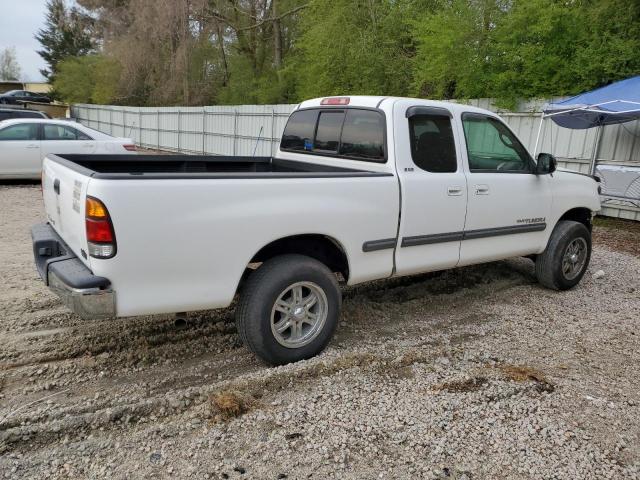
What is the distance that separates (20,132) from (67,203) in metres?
9.80

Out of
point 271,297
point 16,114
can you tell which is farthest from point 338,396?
point 16,114

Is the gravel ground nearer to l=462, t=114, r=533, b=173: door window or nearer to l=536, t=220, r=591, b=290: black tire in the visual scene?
l=536, t=220, r=591, b=290: black tire

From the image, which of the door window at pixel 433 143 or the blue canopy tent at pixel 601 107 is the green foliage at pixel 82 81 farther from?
A: the door window at pixel 433 143

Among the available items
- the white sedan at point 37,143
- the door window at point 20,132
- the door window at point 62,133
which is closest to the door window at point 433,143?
the white sedan at point 37,143

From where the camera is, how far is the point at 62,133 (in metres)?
11.9

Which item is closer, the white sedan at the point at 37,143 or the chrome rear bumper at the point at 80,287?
the chrome rear bumper at the point at 80,287

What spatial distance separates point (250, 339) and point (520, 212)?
9.99ft

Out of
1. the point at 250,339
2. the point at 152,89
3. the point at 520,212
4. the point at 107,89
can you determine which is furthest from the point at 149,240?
the point at 107,89

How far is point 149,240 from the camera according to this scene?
3029 millimetres

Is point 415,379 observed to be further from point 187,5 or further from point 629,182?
point 187,5

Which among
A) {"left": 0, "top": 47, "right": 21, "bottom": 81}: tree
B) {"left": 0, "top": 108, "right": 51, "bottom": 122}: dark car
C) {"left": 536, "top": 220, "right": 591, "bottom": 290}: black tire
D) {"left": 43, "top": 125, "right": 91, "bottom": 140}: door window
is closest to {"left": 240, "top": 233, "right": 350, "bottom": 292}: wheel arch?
{"left": 536, "top": 220, "right": 591, "bottom": 290}: black tire

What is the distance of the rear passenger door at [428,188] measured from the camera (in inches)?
165

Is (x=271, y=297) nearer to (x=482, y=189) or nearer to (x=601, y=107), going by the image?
(x=482, y=189)

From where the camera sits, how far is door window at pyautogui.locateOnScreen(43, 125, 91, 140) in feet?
38.7
